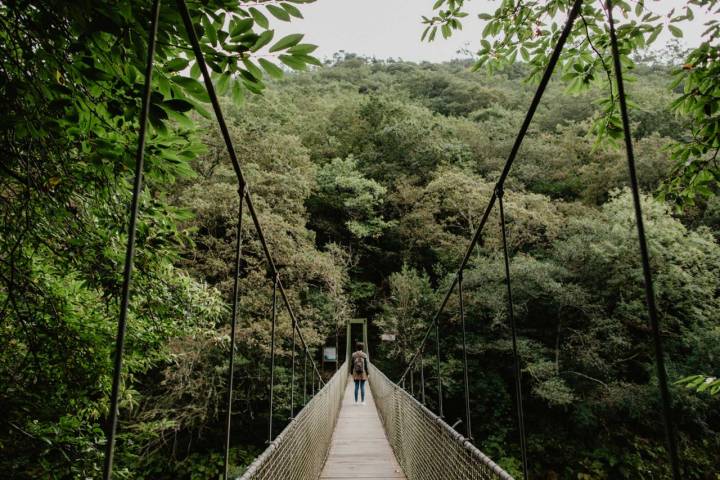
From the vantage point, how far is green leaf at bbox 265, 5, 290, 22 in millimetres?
816

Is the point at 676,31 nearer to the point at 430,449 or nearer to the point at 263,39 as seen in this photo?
the point at 263,39

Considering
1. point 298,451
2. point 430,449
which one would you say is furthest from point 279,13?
point 430,449

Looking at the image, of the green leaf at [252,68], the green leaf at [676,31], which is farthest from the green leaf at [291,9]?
the green leaf at [676,31]

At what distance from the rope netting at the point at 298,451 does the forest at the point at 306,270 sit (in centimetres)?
88

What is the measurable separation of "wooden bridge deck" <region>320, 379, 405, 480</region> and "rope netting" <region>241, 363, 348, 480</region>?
0.33 feet

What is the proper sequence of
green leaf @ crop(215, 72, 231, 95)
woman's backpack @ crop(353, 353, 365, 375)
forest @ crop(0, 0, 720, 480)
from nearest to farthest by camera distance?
1. green leaf @ crop(215, 72, 231, 95)
2. forest @ crop(0, 0, 720, 480)
3. woman's backpack @ crop(353, 353, 365, 375)

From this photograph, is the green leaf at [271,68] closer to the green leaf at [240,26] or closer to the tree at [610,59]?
the green leaf at [240,26]

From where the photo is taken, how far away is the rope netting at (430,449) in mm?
1247

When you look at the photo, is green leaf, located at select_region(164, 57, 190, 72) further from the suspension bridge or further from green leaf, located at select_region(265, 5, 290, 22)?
green leaf, located at select_region(265, 5, 290, 22)

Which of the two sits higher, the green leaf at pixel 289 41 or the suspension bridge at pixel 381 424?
the green leaf at pixel 289 41

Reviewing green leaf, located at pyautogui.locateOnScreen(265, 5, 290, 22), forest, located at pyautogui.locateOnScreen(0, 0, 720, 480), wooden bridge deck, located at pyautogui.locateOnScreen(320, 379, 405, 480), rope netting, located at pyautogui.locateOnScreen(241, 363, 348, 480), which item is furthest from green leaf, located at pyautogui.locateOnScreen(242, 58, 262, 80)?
wooden bridge deck, located at pyautogui.locateOnScreen(320, 379, 405, 480)

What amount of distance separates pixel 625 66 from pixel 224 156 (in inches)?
329

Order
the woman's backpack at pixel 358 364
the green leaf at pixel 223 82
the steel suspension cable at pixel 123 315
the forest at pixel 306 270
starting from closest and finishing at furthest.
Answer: the steel suspension cable at pixel 123 315
the green leaf at pixel 223 82
the forest at pixel 306 270
the woman's backpack at pixel 358 364

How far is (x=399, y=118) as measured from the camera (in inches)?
623
